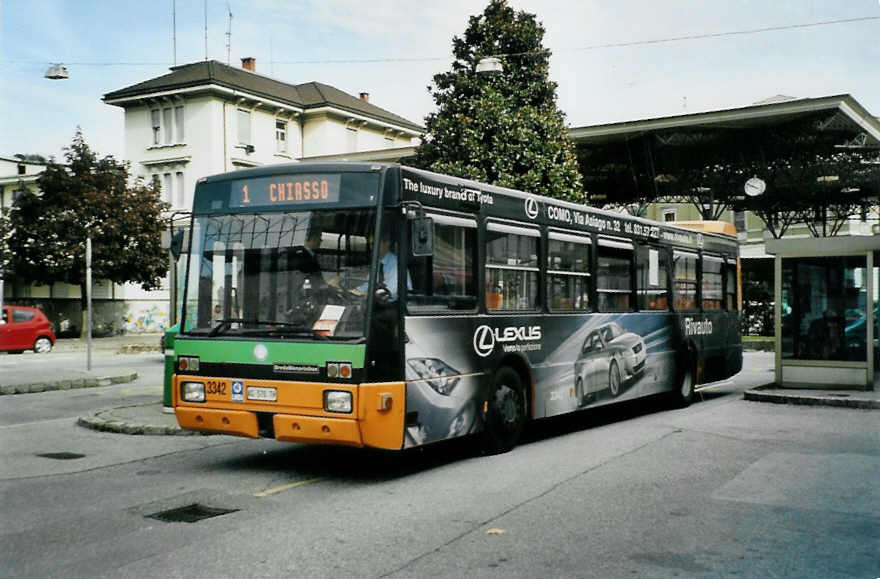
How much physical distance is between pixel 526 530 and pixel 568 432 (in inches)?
228

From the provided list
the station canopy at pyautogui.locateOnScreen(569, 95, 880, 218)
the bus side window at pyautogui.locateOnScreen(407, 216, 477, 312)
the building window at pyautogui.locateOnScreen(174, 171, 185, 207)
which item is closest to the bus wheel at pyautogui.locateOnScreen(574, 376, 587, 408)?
the bus side window at pyautogui.locateOnScreen(407, 216, 477, 312)

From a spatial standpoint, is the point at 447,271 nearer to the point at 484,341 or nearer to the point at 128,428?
the point at 484,341

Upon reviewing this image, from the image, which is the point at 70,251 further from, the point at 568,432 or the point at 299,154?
the point at 568,432

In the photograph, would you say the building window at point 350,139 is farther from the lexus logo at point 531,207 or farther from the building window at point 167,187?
the lexus logo at point 531,207

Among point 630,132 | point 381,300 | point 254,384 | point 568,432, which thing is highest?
point 630,132

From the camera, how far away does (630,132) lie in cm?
3503

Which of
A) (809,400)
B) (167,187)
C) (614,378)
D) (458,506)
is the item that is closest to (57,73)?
(614,378)

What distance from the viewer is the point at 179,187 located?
50.2 meters

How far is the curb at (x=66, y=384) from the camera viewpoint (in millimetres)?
18078

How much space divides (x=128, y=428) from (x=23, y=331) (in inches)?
Result: 857

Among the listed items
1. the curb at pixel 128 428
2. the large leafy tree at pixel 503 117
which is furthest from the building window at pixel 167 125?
the curb at pixel 128 428

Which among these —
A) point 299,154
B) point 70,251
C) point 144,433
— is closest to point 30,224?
point 70,251

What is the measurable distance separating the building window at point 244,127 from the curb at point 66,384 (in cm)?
3053

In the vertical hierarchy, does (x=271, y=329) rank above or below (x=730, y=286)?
below
